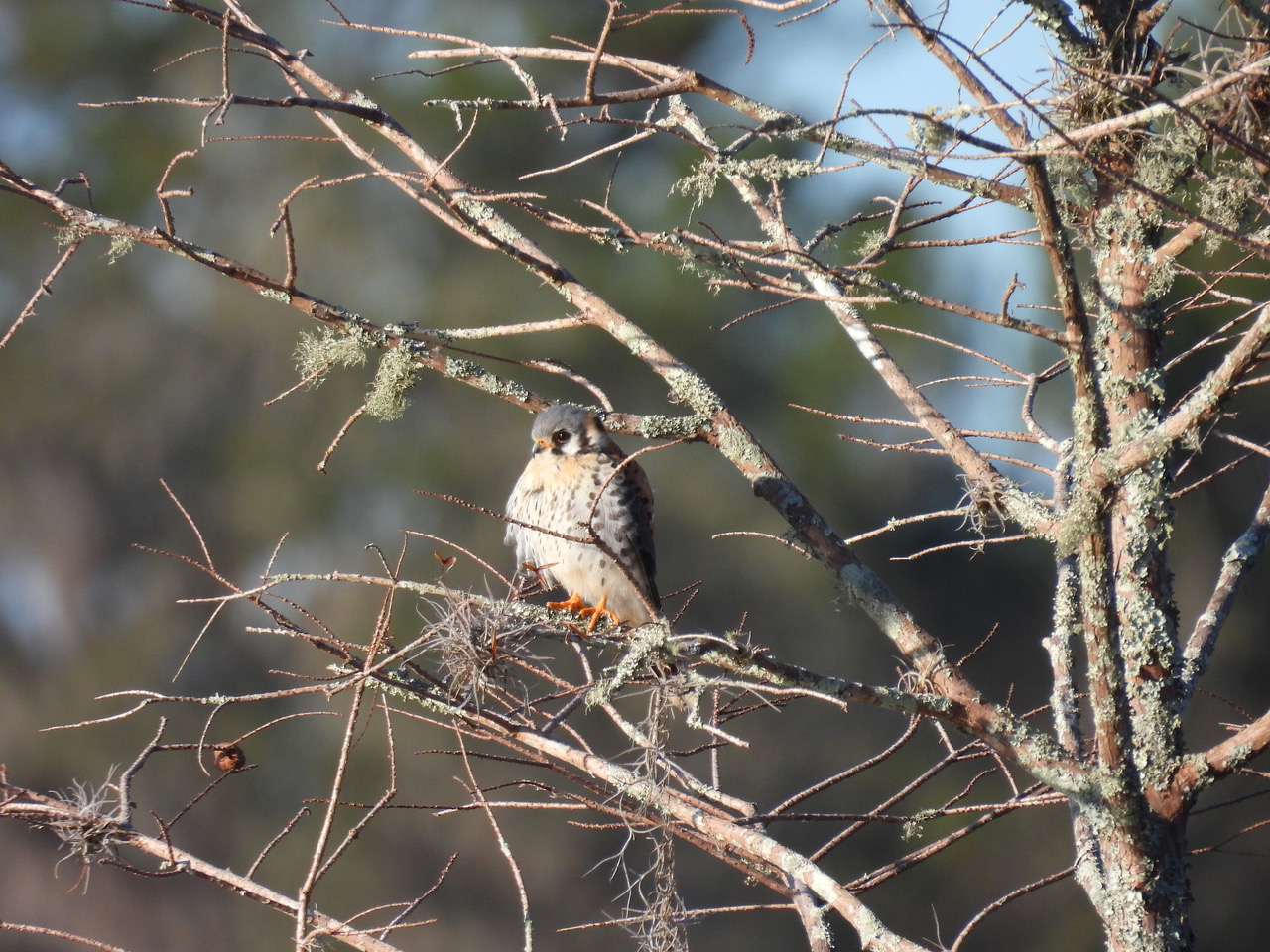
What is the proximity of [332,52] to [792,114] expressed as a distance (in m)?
11.9

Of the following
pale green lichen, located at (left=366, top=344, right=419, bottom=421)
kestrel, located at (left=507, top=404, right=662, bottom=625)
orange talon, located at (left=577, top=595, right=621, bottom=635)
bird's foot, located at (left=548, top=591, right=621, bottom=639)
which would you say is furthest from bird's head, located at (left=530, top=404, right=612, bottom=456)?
pale green lichen, located at (left=366, top=344, right=419, bottom=421)

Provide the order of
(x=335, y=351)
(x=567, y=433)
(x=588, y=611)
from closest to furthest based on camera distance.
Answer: (x=335, y=351) → (x=588, y=611) → (x=567, y=433)

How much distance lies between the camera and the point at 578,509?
3.52 m

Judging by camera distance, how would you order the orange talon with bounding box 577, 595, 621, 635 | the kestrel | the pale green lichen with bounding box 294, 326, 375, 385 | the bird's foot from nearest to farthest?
1. the pale green lichen with bounding box 294, 326, 375, 385
2. the bird's foot
3. the orange talon with bounding box 577, 595, 621, 635
4. the kestrel

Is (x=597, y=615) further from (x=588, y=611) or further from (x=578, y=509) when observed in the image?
(x=578, y=509)

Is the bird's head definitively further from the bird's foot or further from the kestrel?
the bird's foot

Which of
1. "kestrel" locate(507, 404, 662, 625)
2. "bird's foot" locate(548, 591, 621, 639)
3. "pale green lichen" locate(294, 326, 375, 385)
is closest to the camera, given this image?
"pale green lichen" locate(294, 326, 375, 385)

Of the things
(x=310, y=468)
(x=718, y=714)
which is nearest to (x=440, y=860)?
(x=310, y=468)

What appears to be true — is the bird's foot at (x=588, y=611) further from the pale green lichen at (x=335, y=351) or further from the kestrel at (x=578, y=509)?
the pale green lichen at (x=335, y=351)

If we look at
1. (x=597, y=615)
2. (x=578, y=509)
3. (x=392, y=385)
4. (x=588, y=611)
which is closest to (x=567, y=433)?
(x=578, y=509)

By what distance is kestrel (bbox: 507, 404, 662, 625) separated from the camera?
11.7 ft

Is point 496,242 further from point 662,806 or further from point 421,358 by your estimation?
point 662,806

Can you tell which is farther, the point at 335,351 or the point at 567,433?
the point at 567,433

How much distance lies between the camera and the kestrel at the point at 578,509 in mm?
3562
